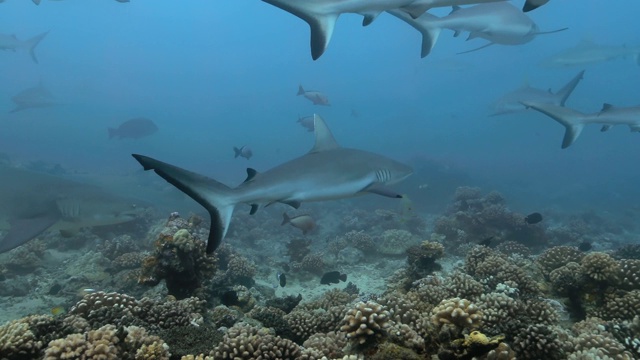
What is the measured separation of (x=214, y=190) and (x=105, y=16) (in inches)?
8896

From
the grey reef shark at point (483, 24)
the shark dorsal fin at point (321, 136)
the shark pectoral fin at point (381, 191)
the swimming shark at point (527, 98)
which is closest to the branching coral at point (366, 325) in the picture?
the shark pectoral fin at point (381, 191)

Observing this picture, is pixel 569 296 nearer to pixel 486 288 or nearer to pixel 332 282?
pixel 486 288

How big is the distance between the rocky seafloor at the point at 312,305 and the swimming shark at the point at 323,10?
8.94ft

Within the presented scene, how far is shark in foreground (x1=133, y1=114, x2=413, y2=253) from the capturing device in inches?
157

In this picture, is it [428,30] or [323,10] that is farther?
[428,30]

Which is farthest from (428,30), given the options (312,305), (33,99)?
(33,99)

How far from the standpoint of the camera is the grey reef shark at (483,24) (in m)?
6.39

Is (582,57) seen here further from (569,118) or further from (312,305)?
(312,305)

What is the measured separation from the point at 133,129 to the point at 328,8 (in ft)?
94.7

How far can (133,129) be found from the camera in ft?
94.7

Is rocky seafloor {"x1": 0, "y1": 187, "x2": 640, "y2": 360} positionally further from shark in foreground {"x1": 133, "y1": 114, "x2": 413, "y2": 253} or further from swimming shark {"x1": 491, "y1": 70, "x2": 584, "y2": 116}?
swimming shark {"x1": 491, "y1": 70, "x2": 584, "y2": 116}

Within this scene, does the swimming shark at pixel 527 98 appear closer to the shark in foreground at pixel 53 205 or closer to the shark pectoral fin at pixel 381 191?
the shark pectoral fin at pixel 381 191

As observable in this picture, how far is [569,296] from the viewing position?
18.7 ft

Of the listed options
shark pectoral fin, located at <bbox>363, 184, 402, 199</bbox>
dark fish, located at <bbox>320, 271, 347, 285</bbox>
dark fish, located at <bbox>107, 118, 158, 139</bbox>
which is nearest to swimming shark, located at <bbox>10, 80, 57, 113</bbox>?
dark fish, located at <bbox>107, 118, 158, 139</bbox>
